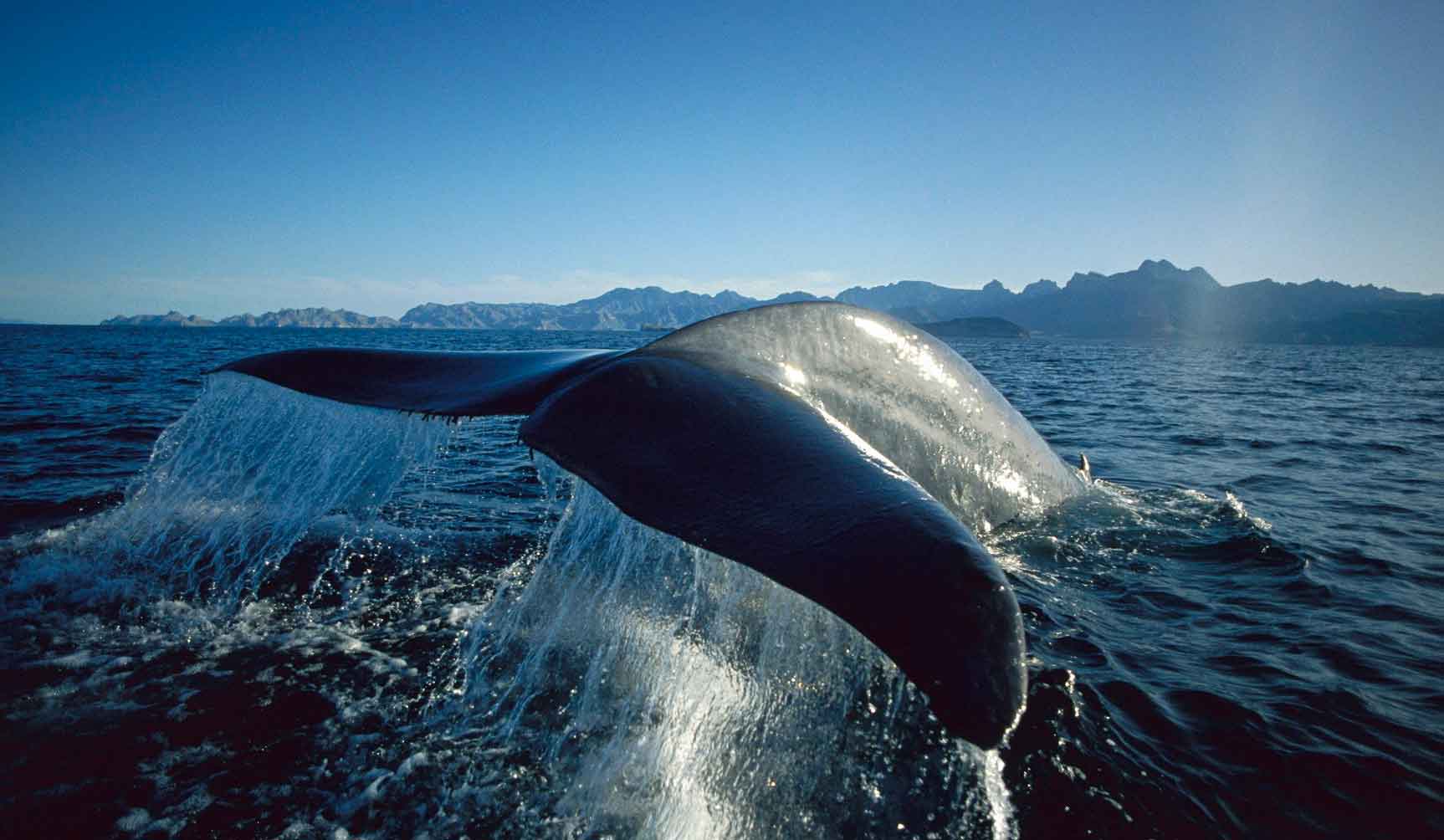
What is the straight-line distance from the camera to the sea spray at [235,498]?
4.04 meters

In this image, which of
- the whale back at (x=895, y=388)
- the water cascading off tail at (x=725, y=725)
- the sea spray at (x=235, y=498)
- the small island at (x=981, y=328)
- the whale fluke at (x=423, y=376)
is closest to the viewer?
the water cascading off tail at (x=725, y=725)

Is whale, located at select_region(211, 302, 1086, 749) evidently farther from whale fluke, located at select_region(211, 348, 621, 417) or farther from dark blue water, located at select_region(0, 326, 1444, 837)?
dark blue water, located at select_region(0, 326, 1444, 837)

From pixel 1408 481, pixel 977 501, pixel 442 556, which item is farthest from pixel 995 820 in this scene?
pixel 1408 481

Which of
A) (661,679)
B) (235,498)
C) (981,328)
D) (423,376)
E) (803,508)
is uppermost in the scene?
(423,376)

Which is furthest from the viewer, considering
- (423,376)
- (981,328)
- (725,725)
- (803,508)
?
(981,328)

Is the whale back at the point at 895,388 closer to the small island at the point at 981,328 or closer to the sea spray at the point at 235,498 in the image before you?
the sea spray at the point at 235,498

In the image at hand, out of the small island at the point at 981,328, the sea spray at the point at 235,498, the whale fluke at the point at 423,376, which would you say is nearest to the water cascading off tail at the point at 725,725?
the whale fluke at the point at 423,376

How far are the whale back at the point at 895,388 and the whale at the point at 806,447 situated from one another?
0.04 feet

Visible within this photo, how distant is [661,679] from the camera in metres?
3.65

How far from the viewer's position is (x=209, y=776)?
3.25 m

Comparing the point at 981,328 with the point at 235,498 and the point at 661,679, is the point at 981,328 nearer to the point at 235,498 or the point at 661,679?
the point at 235,498

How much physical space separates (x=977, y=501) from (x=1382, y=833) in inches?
92.5

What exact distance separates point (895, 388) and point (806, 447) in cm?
224

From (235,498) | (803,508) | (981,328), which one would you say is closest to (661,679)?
(803,508)
